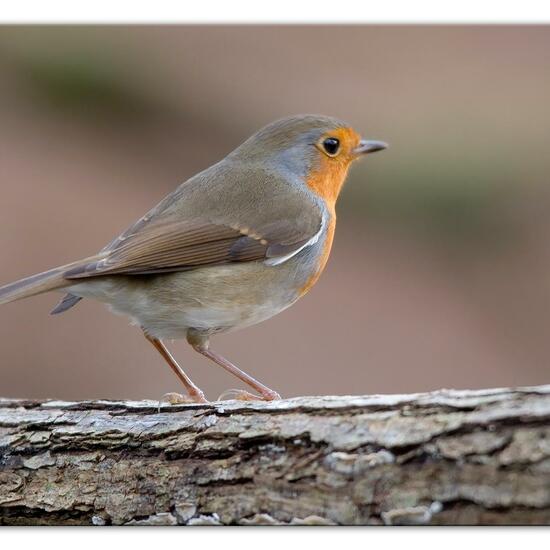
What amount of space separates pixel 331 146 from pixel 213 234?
2.35ft

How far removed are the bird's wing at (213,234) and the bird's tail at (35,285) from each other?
0.10 feet

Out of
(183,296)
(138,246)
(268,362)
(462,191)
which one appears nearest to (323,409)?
(183,296)

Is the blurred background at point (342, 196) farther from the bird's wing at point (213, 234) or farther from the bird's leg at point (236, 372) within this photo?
the bird's leg at point (236, 372)

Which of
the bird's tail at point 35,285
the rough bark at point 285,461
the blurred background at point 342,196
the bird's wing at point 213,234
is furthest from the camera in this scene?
the blurred background at point 342,196

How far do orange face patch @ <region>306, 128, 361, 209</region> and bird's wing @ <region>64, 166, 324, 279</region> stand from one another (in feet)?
0.42

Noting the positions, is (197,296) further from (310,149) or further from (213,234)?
(310,149)

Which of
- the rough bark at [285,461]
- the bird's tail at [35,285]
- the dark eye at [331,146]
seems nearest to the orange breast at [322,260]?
the dark eye at [331,146]

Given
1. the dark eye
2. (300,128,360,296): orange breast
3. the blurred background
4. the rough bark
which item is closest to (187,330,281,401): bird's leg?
the rough bark

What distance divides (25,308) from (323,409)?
385 centimetres

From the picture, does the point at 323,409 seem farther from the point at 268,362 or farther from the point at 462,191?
the point at 462,191

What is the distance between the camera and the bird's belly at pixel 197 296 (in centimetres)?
320

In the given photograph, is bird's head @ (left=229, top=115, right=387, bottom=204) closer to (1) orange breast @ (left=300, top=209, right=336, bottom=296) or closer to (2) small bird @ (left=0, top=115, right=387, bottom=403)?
(2) small bird @ (left=0, top=115, right=387, bottom=403)

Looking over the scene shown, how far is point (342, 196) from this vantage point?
6.98 m

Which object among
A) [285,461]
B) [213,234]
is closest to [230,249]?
[213,234]
